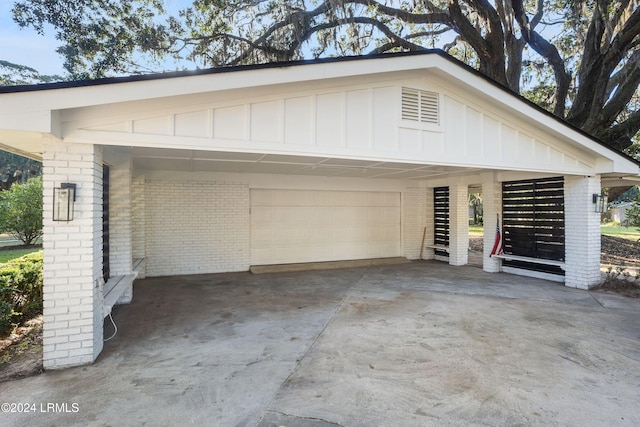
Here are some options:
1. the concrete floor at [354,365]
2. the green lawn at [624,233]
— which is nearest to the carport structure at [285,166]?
the concrete floor at [354,365]

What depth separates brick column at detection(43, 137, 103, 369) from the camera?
11.0 feet

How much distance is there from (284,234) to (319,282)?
87.8 inches

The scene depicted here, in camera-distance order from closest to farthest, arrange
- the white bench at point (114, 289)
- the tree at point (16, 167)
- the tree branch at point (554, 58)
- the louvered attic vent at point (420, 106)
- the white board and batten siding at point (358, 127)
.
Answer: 1. the white board and batten siding at point (358, 127)
2. the white bench at point (114, 289)
3. the louvered attic vent at point (420, 106)
4. the tree branch at point (554, 58)
5. the tree at point (16, 167)

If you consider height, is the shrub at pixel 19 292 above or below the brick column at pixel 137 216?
below

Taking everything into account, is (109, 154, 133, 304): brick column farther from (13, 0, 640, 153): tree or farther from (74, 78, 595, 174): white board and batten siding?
(13, 0, 640, 153): tree

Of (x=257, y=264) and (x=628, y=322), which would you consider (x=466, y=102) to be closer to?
(x=628, y=322)

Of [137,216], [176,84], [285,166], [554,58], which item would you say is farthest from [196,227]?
[554,58]

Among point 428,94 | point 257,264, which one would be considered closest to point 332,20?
point 428,94

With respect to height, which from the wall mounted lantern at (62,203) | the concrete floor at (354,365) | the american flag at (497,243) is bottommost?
the concrete floor at (354,365)

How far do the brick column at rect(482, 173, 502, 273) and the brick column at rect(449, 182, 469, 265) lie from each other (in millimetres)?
667

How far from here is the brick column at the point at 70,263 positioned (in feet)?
11.0

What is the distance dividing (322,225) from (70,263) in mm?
6791

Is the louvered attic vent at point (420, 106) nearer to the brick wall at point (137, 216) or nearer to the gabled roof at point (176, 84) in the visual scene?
the gabled roof at point (176, 84)

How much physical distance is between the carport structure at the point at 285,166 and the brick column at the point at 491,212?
4 cm
